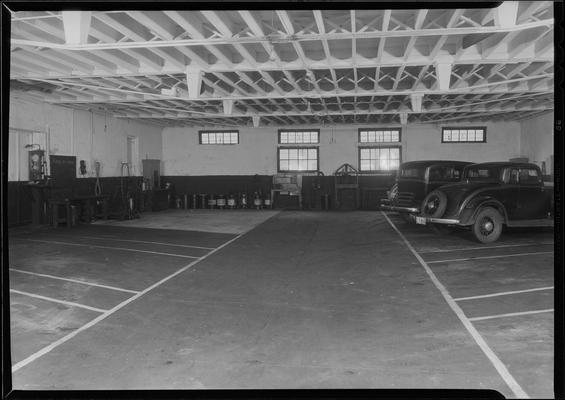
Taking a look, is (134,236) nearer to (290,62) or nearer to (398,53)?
Answer: (290,62)

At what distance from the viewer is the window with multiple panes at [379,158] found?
21.2 metres

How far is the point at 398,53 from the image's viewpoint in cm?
1015

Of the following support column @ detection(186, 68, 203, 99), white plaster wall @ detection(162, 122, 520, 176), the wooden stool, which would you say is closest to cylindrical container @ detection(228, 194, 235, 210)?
white plaster wall @ detection(162, 122, 520, 176)

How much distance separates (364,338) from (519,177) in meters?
8.10

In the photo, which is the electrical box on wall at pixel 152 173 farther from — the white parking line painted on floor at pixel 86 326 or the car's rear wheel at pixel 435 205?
the white parking line painted on floor at pixel 86 326

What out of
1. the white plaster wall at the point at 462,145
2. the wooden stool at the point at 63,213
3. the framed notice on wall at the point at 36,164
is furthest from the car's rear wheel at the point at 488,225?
the framed notice on wall at the point at 36,164

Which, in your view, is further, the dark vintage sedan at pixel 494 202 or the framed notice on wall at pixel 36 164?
the framed notice on wall at pixel 36 164

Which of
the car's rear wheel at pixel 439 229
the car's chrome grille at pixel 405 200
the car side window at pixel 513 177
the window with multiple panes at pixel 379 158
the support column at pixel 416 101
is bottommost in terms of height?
the car's rear wheel at pixel 439 229

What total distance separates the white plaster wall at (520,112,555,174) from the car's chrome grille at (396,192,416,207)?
24.4ft

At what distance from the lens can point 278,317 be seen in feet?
17.7

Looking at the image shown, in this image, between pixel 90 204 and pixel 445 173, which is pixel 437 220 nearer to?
pixel 445 173

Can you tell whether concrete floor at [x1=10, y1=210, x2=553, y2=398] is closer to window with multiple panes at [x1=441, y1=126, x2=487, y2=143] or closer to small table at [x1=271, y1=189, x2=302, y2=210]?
small table at [x1=271, y1=189, x2=302, y2=210]

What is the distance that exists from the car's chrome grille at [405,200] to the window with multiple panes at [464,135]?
8.53 meters
